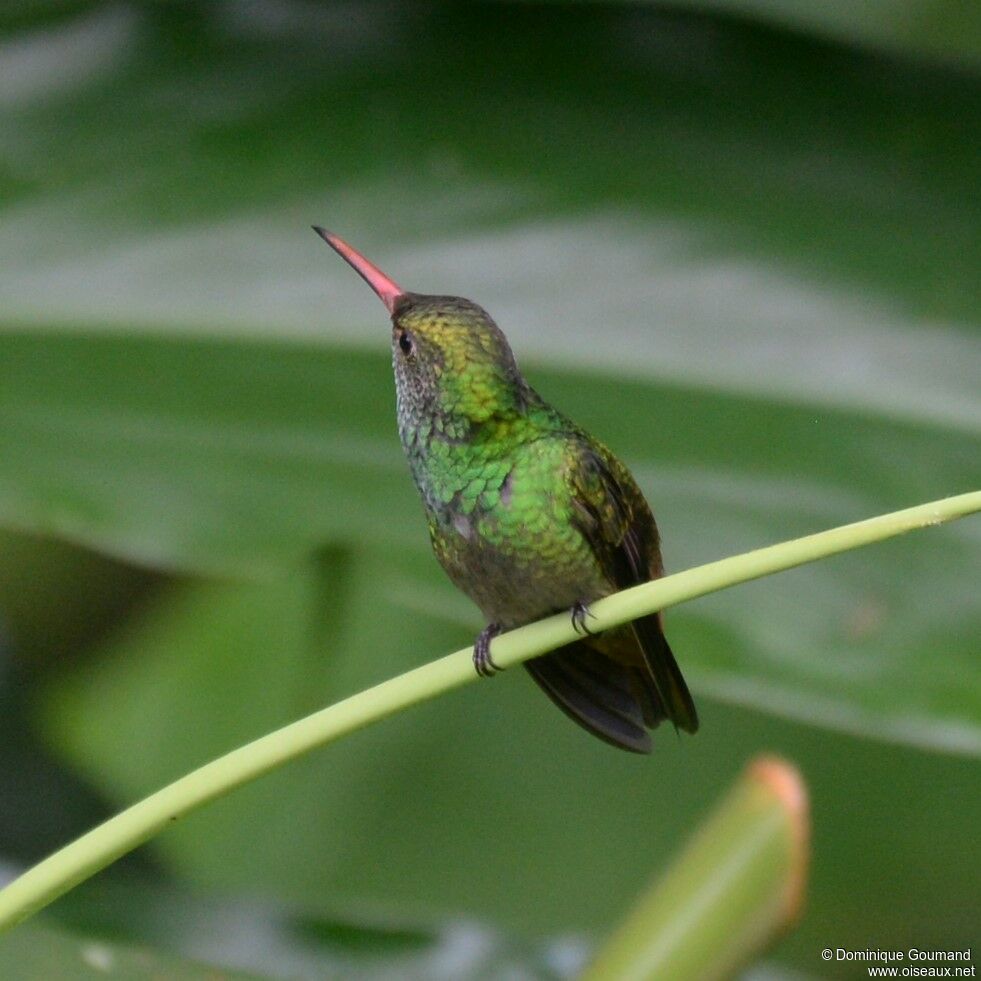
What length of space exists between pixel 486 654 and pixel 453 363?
215 mm

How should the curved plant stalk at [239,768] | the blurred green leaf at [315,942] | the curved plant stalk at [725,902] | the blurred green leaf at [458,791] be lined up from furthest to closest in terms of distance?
the blurred green leaf at [458,791]
the blurred green leaf at [315,942]
the curved plant stalk at [725,902]
the curved plant stalk at [239,768]

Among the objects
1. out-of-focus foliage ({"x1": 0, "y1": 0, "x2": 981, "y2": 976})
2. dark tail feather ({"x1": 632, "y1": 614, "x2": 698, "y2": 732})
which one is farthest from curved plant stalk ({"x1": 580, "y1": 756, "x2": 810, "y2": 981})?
out-of-focus foliage ({"x1": 0, "y1": 0, "x2": 981, "y2": 976})

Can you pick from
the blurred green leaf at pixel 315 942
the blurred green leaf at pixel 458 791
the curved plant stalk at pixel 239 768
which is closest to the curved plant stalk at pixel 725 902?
the curved plant stalk at pixel 239 768

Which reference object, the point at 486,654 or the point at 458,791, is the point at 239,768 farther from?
the point at 458,791

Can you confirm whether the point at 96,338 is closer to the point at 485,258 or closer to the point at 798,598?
the point at 485,258

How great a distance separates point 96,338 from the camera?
1440 mm

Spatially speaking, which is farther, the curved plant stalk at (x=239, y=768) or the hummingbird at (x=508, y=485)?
the hummingbird at (x=508, y=485)

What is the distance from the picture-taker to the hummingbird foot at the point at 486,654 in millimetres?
783

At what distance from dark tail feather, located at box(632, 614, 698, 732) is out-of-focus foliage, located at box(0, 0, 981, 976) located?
28cm

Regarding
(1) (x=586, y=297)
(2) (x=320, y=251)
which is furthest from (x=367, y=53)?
(1) (x=586, y=297)

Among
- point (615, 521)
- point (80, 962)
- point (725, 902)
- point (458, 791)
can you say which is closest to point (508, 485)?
point (615, 521)

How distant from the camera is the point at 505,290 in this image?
1427 mm

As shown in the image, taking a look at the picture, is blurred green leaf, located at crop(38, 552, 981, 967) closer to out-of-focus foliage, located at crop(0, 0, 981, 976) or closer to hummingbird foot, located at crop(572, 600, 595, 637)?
out-of-focus foliage, located at crop(0, 0, 981, 976)

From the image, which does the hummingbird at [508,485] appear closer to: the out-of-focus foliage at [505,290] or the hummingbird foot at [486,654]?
the hummingbird foot at [486,654]
